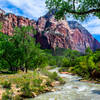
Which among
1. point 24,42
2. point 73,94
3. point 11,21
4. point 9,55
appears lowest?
point 73,94

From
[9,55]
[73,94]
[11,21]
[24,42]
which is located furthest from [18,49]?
[11,21]

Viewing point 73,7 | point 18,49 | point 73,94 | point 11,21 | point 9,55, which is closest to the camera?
point 73,7

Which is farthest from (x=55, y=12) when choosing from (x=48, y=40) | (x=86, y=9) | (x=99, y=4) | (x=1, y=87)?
(x=48, y=40)

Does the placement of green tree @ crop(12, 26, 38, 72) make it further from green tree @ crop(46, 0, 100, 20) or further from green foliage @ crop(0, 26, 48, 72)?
green tree @ crop(46, 0, 100, 20)

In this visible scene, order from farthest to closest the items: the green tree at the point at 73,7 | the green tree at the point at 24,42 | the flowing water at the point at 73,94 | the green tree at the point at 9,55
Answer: the green tree at the point at 24,42
the green tree at the point at 9,55
the flowing water at the point at 73,94
the green tree at the point at 73,7

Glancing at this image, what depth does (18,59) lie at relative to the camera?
2903 centimetres

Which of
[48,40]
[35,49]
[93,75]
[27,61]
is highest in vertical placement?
[48,40]

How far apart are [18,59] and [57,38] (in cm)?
14146

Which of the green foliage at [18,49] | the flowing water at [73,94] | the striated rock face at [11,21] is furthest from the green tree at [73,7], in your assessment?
the striated rock face at [11,21]

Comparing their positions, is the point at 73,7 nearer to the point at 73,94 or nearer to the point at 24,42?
the point at 73,94

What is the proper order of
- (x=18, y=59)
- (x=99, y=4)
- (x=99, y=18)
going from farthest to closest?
(x=18, y=59), (x=99, y=18), (x=99, y=4)

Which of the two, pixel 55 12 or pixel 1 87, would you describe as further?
pixel 1 87

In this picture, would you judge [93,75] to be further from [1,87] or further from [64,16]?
[64,16]

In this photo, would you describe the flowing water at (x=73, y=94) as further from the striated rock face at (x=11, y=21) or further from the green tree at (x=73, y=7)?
the striated rock face at (x=11, y=21)
